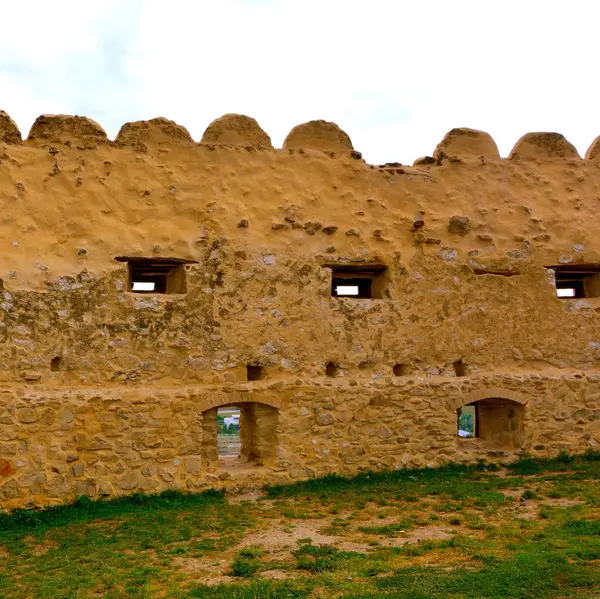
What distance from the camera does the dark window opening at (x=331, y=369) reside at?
9.04 meters

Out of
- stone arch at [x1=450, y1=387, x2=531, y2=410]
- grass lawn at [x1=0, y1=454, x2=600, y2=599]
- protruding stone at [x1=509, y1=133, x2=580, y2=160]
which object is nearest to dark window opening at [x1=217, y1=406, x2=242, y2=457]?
stone arch at [x1=450, y1=387, x2=531, y2=410]

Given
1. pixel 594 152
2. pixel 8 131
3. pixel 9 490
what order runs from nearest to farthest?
pixel 9 490, pixel 8 131, pixel 594 152

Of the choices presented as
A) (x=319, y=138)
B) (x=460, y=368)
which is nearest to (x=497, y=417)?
(x=460, y=368)

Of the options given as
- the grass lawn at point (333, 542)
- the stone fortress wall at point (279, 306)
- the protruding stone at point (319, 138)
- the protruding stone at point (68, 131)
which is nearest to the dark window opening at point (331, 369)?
the stone fortress wall at point (279, 306)

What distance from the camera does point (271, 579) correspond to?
17.6 feet

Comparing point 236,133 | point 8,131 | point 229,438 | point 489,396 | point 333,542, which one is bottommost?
point 229,438

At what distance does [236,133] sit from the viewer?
371 inches

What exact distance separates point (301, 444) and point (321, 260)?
8.37ft

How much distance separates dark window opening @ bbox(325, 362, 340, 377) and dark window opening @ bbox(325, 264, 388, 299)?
1.16 meters

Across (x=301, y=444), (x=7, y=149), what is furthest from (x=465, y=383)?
(x=7, y=149)

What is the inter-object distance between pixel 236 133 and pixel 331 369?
3.66 metres

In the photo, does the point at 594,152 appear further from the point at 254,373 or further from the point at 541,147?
the point at 254,373

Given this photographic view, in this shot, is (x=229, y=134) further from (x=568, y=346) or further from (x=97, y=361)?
(x=568, y=346)

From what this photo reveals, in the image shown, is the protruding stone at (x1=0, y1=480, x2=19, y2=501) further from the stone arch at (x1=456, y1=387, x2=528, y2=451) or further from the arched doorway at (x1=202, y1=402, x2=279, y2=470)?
the stone arch at (x1=456, y1=387, x2=528, y2=451)
